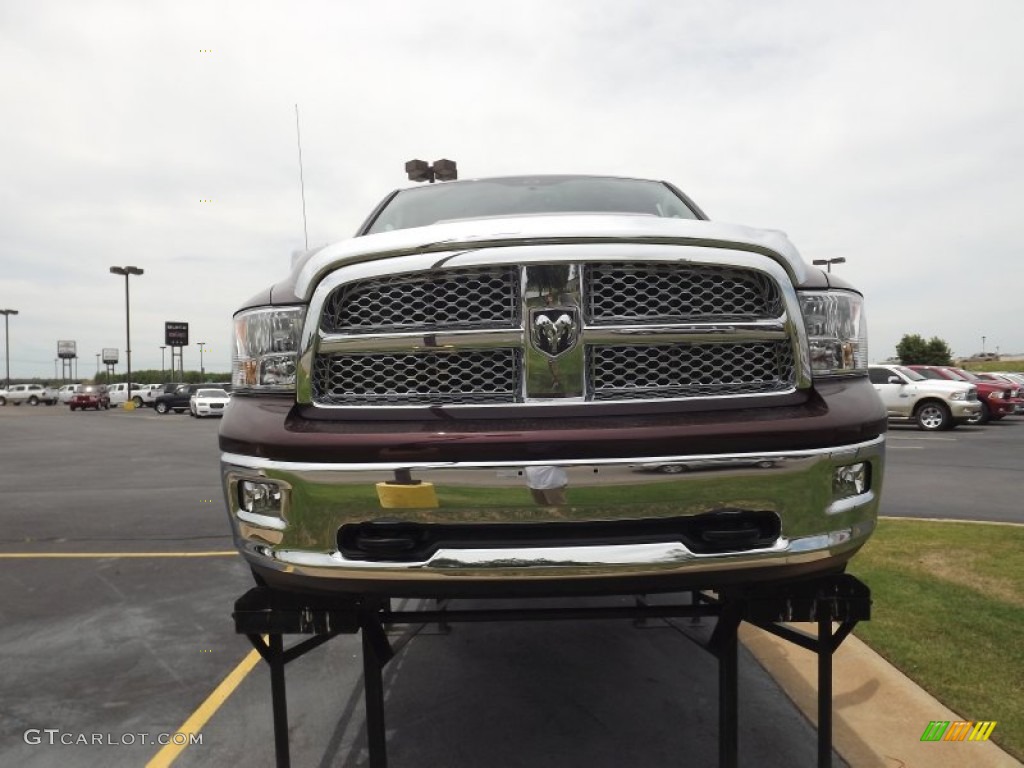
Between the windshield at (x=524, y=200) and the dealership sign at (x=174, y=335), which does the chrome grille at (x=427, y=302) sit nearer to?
the windshield at (x=524, y=200)

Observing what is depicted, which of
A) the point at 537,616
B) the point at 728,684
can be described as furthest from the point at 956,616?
the point at 537,616

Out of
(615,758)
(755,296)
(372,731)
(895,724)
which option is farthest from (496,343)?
(895,724)

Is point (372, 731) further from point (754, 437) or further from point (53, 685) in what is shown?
point (53, 685)

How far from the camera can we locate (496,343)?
1745 mm

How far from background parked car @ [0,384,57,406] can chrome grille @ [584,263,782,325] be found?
6600cm

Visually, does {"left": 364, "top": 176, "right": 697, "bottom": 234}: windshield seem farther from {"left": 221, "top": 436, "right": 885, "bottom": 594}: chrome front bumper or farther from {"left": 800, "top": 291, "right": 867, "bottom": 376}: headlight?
{"left": 221, "top": 436, "right": 885, "bottom": 594}: chrome front bumper

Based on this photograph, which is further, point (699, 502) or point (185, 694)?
point (185, 694)

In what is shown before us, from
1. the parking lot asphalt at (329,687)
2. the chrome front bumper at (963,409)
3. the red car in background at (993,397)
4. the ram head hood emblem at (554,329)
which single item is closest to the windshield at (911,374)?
the chrome front bumper at (963,409)

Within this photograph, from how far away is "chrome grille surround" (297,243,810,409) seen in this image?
68.4 inches

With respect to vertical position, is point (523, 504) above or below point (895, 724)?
above

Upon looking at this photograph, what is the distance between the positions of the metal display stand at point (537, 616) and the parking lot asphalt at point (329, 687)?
1.55ft

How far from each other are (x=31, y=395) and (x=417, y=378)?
67.9m

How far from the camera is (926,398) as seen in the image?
1589 centimetres

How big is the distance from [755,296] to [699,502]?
0.60 m
